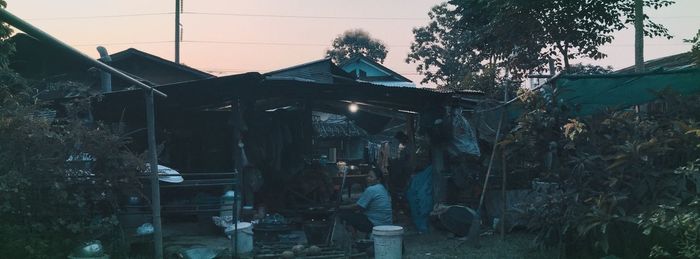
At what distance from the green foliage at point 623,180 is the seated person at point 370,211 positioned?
2266mm

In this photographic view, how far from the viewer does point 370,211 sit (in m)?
9.43

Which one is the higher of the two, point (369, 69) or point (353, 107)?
point (369, 69)

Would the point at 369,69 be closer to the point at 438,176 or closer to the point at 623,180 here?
the point at 438,176

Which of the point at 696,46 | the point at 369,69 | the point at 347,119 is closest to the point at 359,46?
the point at 369,69

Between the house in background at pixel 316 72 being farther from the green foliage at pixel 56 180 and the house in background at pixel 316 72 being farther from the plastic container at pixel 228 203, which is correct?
the green foliage at pixel 56 180

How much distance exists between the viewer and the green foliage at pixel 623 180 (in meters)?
7.03

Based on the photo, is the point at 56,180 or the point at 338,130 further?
the point at 338,130

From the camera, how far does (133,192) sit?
8.05 meters

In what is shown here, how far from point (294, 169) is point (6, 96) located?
5.56 metres

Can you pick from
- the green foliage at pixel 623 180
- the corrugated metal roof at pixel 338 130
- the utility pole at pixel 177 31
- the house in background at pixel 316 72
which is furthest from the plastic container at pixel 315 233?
the utility pole at pixel 177 31

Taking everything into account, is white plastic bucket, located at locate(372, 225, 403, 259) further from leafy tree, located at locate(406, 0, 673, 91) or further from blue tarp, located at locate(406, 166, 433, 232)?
leafy tree, located at locate(406, 0, 673, 91)

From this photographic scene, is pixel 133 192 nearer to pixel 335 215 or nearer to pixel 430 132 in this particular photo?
pixel 335 215

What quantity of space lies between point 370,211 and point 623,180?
3.70 meters

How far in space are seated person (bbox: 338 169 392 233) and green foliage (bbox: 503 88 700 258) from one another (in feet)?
7.43
